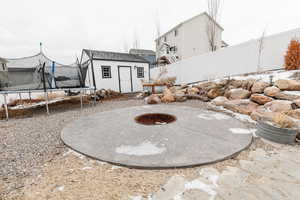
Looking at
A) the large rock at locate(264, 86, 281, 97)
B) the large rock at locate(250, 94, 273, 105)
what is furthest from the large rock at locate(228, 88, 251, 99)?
the large rock at locate(264, 86, 281, 97)

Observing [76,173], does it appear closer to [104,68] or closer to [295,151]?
[295,151]

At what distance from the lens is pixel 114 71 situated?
30.5 feet

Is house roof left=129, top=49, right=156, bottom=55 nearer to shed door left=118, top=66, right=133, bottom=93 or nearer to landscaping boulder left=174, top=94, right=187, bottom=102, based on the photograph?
shed door left=118, top=66, right=133, bottom=93

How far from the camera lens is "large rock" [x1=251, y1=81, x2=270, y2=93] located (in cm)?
374

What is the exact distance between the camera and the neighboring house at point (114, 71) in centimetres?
854

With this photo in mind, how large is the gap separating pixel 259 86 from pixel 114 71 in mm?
8264

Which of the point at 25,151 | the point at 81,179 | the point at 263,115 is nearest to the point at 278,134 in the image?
the point at 263,115

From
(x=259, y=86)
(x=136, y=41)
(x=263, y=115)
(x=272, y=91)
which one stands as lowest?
(x=263, y=115)

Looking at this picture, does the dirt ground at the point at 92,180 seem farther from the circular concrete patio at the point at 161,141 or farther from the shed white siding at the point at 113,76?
the shed white siding at the point at 113,76

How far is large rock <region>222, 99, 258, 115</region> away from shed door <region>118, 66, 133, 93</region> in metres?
7.39

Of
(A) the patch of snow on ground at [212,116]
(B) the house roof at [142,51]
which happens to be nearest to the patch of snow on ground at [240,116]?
(A) the patch of snow on ground at [212,116]

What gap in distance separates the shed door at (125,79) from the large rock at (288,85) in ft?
27.5

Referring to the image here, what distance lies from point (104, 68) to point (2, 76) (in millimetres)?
5437

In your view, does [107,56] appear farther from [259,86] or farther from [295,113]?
[295,113]
